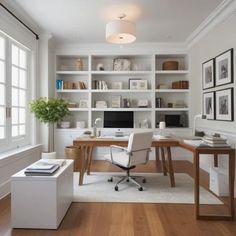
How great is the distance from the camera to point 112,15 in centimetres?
377

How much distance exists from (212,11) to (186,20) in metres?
0.48

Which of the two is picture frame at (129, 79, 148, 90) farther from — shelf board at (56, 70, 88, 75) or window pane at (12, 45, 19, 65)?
window pane at (12, 45, 19, 65)

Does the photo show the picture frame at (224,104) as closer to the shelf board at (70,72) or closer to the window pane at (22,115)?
the shelf board at (70,72)

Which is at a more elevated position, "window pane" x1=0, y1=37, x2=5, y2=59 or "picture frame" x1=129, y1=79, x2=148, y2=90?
"window pane" x1=0, y1=37, x2=5, y2=59

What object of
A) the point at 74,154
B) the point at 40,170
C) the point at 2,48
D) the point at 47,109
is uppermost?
the point at 2,48

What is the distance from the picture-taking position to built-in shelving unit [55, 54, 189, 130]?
17.8 ft

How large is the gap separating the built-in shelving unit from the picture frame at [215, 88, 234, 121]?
1.56m

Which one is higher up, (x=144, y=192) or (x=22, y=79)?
(x=22, y=79)

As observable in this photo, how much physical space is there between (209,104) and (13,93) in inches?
134

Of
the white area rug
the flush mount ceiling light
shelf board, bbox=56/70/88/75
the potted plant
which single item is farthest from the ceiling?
the white area rug

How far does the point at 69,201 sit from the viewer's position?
106 inches

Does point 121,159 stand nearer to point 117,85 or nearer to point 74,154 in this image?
point 74,154

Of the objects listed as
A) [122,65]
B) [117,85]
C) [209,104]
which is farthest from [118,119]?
[209,104]

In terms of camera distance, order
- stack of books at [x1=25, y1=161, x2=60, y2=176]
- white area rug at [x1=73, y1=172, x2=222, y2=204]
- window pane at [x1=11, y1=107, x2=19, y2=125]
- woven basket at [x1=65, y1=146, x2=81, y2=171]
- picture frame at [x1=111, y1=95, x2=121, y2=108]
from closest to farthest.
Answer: stack of books at [x1=25, y1=161, x2=60, y2=176] → white area rug at [x1=73, y1=172, x2=222, y2=204] → window pane at [x1=11, y1=107, x2=19, y2=125] → woven basket at [x1=65, y1=146, x2=81, y2=171] → picture frame at [x1=111, y1=95, x2=121, y2=108]
